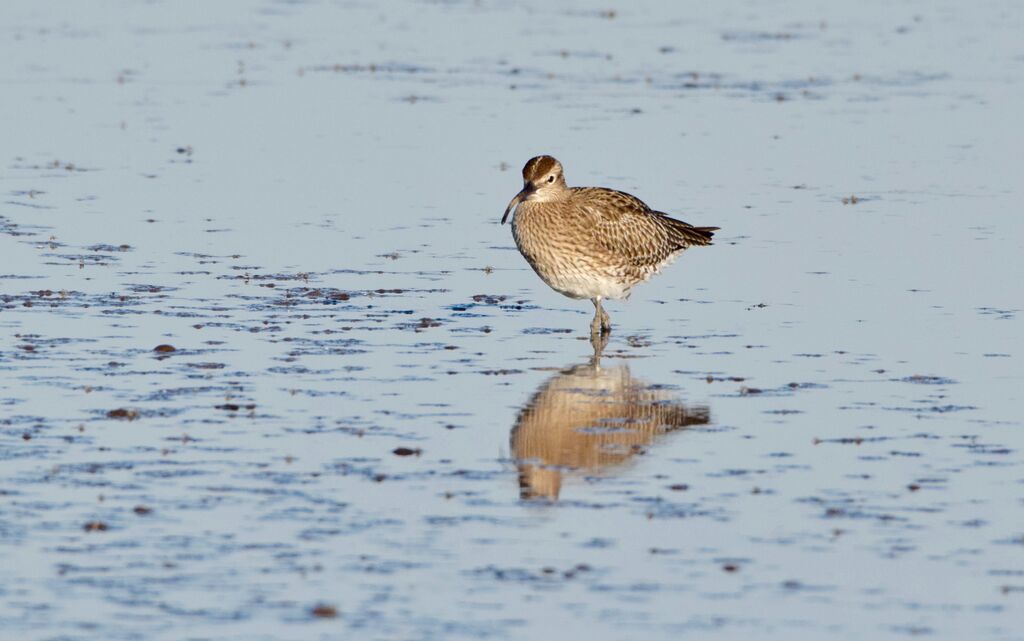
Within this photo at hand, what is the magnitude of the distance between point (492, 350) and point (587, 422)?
233 centimetres

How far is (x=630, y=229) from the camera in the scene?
57.6 ft

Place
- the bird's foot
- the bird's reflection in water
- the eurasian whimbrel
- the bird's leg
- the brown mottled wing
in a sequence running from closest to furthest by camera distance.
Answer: the bird's reflection in water → the bird's foot → the bird's leg → the eurasian whimbrel → the brown mottled wing

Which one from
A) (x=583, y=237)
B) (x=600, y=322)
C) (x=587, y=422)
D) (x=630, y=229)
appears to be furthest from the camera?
(x=630, y=229)

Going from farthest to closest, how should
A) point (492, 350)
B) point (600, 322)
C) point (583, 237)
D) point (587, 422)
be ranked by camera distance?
point (583, 237), point (600, 322), point (492, 350), point (587, 422)

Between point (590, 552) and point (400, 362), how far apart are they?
4630 mm

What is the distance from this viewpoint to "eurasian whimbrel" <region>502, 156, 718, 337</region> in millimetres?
17062

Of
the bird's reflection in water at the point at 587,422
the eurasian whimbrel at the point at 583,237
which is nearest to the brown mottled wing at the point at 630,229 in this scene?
the eurasian whimbrel at the point at 583,237

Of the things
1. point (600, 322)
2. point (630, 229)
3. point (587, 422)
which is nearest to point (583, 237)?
point (630, 229)

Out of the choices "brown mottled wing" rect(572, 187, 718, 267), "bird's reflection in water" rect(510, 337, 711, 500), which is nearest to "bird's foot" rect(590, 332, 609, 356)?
"bird's reflection in water" rect(510, 337, 711, 500)

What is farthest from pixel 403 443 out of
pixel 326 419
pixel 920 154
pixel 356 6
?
pixel 356 6

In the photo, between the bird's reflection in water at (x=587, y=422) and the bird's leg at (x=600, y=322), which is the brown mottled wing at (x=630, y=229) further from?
the bird's reflection in water at (x=587, y=422)

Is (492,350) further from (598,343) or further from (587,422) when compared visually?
(587,422)

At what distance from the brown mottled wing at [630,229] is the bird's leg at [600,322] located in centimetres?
53

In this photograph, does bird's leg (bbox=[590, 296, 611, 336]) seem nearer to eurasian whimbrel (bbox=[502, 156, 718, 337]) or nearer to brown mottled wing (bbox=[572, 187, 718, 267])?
eurasian whimbrel (bbox=[502, 156, 718, 337])
